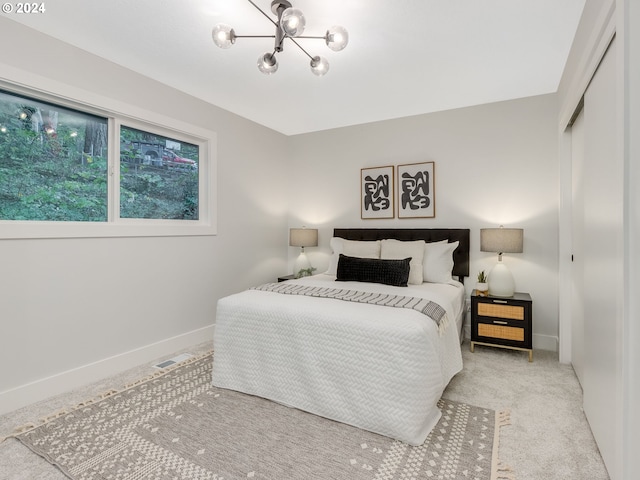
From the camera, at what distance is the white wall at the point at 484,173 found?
324 centimetres

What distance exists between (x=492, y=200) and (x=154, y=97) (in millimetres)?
3338

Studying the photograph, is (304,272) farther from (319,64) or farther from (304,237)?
(319,64)

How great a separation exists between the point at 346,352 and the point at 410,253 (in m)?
1.63

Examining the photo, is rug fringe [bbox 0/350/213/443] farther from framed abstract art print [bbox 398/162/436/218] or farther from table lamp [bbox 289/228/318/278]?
framed abstract art print [bbox 398/162/436/218]

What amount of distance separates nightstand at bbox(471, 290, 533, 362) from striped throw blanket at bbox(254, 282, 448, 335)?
1.02 m

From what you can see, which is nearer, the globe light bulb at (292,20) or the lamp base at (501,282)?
the globe light bulb at (292,20)

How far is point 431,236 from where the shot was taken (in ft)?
12.1

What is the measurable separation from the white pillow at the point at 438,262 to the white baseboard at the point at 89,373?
7.71ft

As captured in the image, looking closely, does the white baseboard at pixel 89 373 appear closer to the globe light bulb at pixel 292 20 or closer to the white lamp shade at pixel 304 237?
the white lamp shade at pixel 304 237

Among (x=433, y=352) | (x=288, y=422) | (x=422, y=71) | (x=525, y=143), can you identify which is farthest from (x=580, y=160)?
(x=288, y=422)

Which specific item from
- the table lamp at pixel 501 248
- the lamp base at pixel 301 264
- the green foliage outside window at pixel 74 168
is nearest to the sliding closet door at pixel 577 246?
the table lamp at pixel 501 248

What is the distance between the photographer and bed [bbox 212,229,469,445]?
1.82 meters

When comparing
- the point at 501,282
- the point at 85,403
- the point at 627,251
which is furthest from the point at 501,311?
the point at 85,403

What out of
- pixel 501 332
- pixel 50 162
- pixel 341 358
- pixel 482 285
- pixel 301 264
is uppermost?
pixel 50 162
